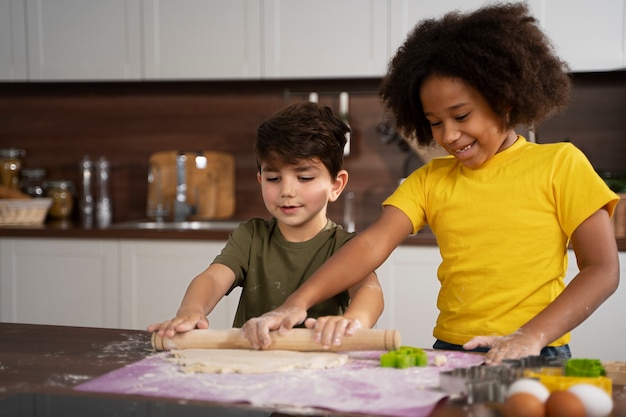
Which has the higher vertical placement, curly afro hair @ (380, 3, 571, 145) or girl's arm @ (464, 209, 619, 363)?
curly afro hair @ (380, 3, 571, 145)

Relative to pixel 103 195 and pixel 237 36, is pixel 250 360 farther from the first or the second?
pixel 103 195

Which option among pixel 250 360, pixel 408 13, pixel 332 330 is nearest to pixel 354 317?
pixel 332 330

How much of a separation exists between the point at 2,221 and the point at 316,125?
214 centimetres

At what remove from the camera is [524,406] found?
0.93 metres

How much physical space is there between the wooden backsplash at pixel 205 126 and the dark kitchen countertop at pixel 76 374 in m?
2.02

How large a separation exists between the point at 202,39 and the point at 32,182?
1095 mm

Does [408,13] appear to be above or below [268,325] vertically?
above

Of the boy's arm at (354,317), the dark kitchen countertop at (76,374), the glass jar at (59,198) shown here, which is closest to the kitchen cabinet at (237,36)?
the glass jar at (59,198)

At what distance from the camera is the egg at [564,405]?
36.2 inches

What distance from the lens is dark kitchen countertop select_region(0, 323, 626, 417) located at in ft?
3.39

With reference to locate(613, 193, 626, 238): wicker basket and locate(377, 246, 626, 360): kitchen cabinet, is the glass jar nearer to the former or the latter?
locate(377, 246, 626, 360): kitchen cabinet

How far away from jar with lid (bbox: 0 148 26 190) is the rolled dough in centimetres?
275

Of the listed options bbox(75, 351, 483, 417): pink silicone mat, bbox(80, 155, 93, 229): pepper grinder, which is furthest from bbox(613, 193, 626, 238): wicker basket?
bbox(80, 155, 93, 229): pepper grinder

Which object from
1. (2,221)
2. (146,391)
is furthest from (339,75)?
(146,391)
